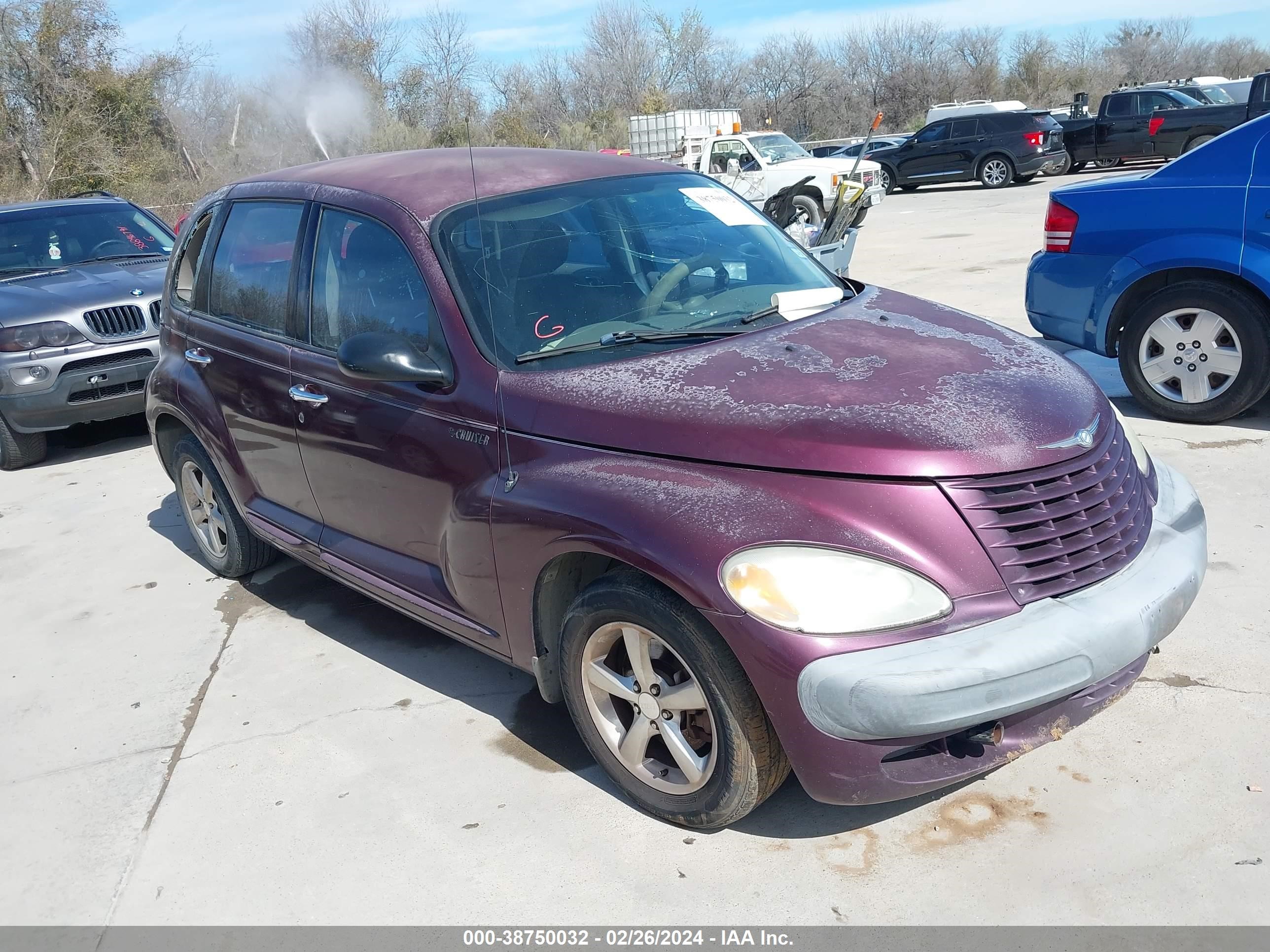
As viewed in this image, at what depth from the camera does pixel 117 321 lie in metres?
7.72

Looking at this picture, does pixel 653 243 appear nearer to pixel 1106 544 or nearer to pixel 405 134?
pixel 1106 544

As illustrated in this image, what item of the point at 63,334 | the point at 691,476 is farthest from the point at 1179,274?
the point at 63,334

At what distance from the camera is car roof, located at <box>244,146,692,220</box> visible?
12.1ft

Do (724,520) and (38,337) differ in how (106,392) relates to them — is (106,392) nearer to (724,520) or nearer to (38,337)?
(38,337)

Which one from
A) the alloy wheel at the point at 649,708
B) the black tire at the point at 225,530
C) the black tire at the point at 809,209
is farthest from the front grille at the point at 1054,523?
the black tire at the point at 809,209

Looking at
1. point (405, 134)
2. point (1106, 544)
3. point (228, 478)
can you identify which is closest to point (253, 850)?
point (228, 478)

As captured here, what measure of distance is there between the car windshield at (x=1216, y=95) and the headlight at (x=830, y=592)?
23081 millimetres

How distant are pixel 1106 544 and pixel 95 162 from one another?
26.3 m

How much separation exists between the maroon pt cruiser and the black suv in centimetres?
1933

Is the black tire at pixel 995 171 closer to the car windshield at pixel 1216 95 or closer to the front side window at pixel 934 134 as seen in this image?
the front side window at pixel 934 134

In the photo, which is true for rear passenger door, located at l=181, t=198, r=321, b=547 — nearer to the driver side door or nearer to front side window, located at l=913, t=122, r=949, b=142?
the driver side door

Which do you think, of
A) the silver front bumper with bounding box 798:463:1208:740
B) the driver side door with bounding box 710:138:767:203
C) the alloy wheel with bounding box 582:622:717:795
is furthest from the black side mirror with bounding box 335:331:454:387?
the driver side door with bounding box 710:138:767:203

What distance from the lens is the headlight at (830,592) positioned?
8.25 feet

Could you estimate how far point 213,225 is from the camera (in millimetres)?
4789
